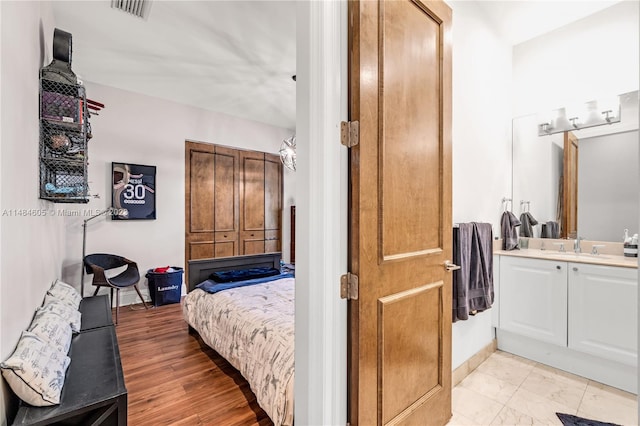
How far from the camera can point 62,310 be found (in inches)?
73.3

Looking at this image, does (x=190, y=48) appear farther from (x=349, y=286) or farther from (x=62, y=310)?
(x=349, y=286)

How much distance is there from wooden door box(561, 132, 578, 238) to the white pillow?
3851 mm

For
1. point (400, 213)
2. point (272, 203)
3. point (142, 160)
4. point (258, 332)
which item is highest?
point (142, 160)

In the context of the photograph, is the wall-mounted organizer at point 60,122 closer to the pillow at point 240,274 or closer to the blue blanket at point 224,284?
the blue blanket at point 224,284

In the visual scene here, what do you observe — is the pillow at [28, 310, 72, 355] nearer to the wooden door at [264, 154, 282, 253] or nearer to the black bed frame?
the black bed frame

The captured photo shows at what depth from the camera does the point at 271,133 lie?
218 inches

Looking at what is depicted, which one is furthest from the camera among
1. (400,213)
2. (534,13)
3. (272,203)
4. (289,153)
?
(272,203)

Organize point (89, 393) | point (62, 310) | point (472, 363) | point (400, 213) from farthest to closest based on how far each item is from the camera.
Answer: point (472, 363) < point (62, 310) < point (400, 213) < point (89, 393)

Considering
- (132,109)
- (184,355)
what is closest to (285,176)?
(132,109)

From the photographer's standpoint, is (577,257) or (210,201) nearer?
(577,257)

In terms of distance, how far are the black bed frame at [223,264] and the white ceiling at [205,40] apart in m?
2.20

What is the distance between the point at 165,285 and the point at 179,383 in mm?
2129

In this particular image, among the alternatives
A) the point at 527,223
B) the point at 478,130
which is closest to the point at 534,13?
the point at 478,130

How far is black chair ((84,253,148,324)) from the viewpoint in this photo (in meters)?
3.42
